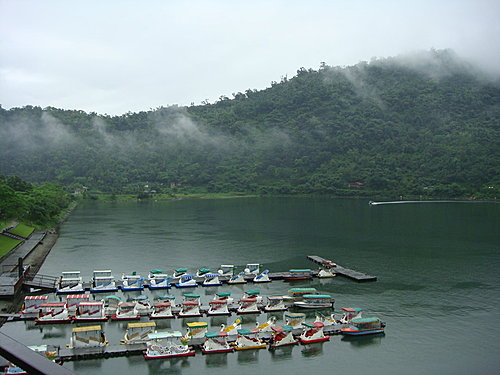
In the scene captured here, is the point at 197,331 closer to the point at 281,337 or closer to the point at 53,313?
the point at 281,337

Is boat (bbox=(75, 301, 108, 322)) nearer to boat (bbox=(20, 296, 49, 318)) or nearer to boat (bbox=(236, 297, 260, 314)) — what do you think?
boat (bbox=(20, 296, 49, 318))

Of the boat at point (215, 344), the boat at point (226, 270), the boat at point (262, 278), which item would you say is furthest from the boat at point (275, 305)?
the boat at point (226, 270)

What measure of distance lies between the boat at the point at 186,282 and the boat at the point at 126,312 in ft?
24.6

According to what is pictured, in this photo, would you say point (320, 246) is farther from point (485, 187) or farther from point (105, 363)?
point (485, 187)

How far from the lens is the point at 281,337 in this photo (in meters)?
24.8

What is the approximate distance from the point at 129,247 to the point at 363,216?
45.9 m

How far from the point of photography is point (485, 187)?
11056cm

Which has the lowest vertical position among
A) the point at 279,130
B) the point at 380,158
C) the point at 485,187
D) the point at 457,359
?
the point at 457,359

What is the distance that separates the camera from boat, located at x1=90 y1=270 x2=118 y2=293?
3403 cm

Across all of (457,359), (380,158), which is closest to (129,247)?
(457,359)

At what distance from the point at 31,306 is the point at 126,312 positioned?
5.90 metres

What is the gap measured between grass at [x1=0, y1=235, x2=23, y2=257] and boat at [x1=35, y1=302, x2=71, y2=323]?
17.3 meters

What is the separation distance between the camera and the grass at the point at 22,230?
51650 mm

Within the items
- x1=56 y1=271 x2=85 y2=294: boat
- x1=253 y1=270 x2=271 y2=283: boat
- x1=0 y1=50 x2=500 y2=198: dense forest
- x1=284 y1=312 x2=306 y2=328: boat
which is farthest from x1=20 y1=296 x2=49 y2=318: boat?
x1=0 y1=50 x2=500 y2=198: dense forest
